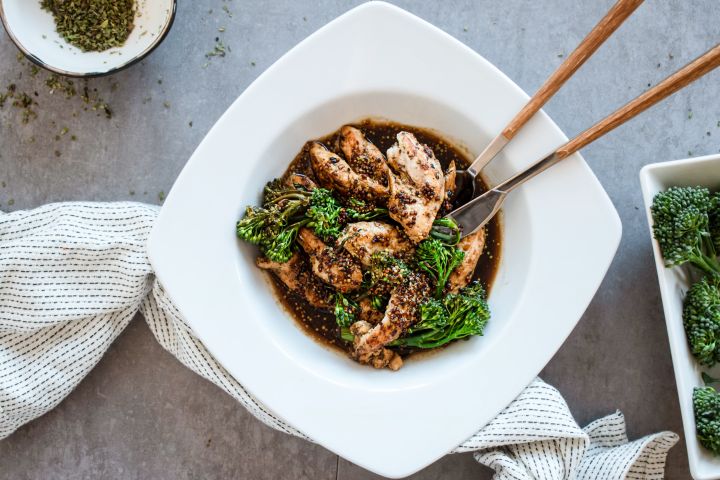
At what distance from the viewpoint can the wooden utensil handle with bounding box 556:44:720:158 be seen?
249 centimetres

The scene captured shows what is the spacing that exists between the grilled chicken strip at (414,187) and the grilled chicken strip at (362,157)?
0.07 m

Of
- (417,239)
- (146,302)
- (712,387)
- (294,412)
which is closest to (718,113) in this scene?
(712,387)

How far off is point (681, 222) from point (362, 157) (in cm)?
162

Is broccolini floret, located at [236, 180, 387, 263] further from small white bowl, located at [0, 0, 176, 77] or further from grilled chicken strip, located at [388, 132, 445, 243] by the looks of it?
small white bowl, located at [0, 0, 176, 77]

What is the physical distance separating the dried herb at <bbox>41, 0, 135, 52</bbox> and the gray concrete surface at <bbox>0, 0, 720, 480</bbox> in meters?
0.23

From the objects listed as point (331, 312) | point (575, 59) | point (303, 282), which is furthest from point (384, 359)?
point (575, 59)

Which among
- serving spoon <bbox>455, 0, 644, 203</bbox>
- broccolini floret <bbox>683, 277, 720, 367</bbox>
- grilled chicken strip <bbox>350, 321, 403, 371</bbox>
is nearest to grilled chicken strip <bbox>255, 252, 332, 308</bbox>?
grilled chicken strip <bbox>350, 321, 403, 371</bbox>

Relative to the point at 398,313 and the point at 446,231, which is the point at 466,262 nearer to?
the point at 446,231

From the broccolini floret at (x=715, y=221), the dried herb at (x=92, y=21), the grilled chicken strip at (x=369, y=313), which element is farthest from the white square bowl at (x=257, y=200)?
the dried herb at (x=92, y=21)

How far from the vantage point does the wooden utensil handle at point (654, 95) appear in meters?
2.49

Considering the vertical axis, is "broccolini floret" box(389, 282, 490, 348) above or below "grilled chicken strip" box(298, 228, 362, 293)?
above

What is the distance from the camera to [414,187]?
3127 millimetres

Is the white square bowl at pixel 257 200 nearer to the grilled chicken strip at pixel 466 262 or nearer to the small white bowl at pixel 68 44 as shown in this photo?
the grilled chicken strip at pixel 466 262

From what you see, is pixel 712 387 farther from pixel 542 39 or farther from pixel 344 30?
pixel 344 30
